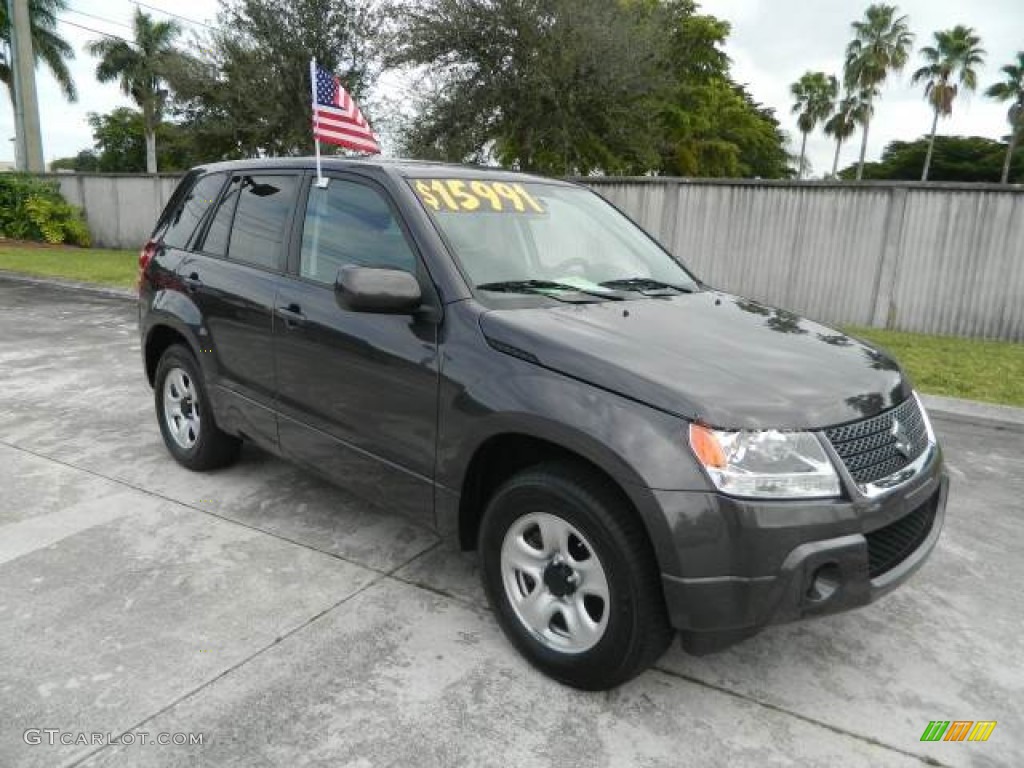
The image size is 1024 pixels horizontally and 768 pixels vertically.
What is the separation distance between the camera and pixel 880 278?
409 inches

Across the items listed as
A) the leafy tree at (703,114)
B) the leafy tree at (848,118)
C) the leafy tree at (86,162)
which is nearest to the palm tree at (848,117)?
the leafy tree at (848,118)

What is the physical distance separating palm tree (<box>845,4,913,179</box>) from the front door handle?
56267mm

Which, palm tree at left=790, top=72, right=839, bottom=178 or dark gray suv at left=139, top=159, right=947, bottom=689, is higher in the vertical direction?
palm tree at left=790, top=72, right=839, bottom=178

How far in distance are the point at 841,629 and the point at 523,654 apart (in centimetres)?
131

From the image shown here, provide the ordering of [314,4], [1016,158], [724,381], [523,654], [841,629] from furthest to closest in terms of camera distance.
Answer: [1016,158] → [314,4] → [841,629] → [523,654] → [724,381]

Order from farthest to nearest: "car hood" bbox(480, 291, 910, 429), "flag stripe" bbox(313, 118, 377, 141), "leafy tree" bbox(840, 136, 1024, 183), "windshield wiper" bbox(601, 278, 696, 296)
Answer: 1. "leafy tree" bbox(840, 136, 1024, 183)
2. "flag stripe" bbox(313, 118, 377, 141)
3. "windshield wiper" bbox(601, 278, 696, 296)
4. "car hood" bbox(480, 291, 910, 429)

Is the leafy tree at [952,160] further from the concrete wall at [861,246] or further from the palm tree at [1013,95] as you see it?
the concrete wall at [861,246]

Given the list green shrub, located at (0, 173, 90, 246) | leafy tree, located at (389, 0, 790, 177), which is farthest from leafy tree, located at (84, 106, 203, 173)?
leafy tree, located at (389, 0, 790, 177)

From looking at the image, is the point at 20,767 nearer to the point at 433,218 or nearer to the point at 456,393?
the point at 456,393

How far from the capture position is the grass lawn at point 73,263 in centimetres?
1422

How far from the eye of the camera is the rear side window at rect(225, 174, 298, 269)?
12.6ft

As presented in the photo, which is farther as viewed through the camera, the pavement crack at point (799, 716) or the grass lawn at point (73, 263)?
the grass lawn at point (73, 263)

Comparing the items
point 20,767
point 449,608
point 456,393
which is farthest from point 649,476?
point 20,767

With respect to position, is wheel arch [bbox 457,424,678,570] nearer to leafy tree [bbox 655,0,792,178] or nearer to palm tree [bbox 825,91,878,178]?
leafy tree [bbox 655,0,792,178]
